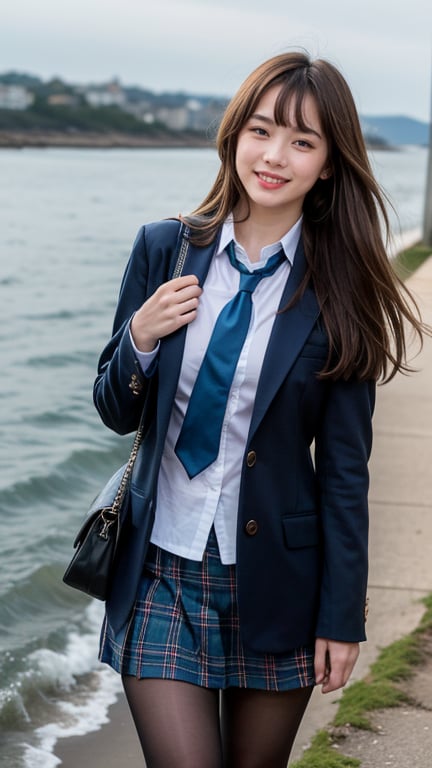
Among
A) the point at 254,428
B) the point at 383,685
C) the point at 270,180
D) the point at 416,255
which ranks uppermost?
the point at 270,180

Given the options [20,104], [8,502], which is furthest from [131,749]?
[20,104]

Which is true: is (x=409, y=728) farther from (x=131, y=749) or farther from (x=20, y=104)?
(x=20, y=104)

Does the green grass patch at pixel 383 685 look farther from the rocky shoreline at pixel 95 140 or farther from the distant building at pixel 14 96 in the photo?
the distant building at pixel 14 96

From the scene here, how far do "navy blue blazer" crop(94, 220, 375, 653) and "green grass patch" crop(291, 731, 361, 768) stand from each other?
1197 millimetres

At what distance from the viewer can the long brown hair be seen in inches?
96.9

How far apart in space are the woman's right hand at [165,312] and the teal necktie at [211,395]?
8 centimetres

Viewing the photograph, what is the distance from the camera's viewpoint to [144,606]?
2.43 meters

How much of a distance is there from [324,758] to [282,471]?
1.54 meters

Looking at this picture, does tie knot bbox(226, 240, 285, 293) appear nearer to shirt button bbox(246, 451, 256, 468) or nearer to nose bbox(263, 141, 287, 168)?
nose bbox(263, 141, 287, 168)

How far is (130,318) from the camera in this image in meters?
2.49

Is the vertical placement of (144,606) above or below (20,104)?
above

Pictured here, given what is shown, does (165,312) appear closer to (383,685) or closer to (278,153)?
(278,153)

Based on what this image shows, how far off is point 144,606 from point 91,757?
2011 mm

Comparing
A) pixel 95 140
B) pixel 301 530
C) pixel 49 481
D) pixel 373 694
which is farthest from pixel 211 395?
pixel 95 140
